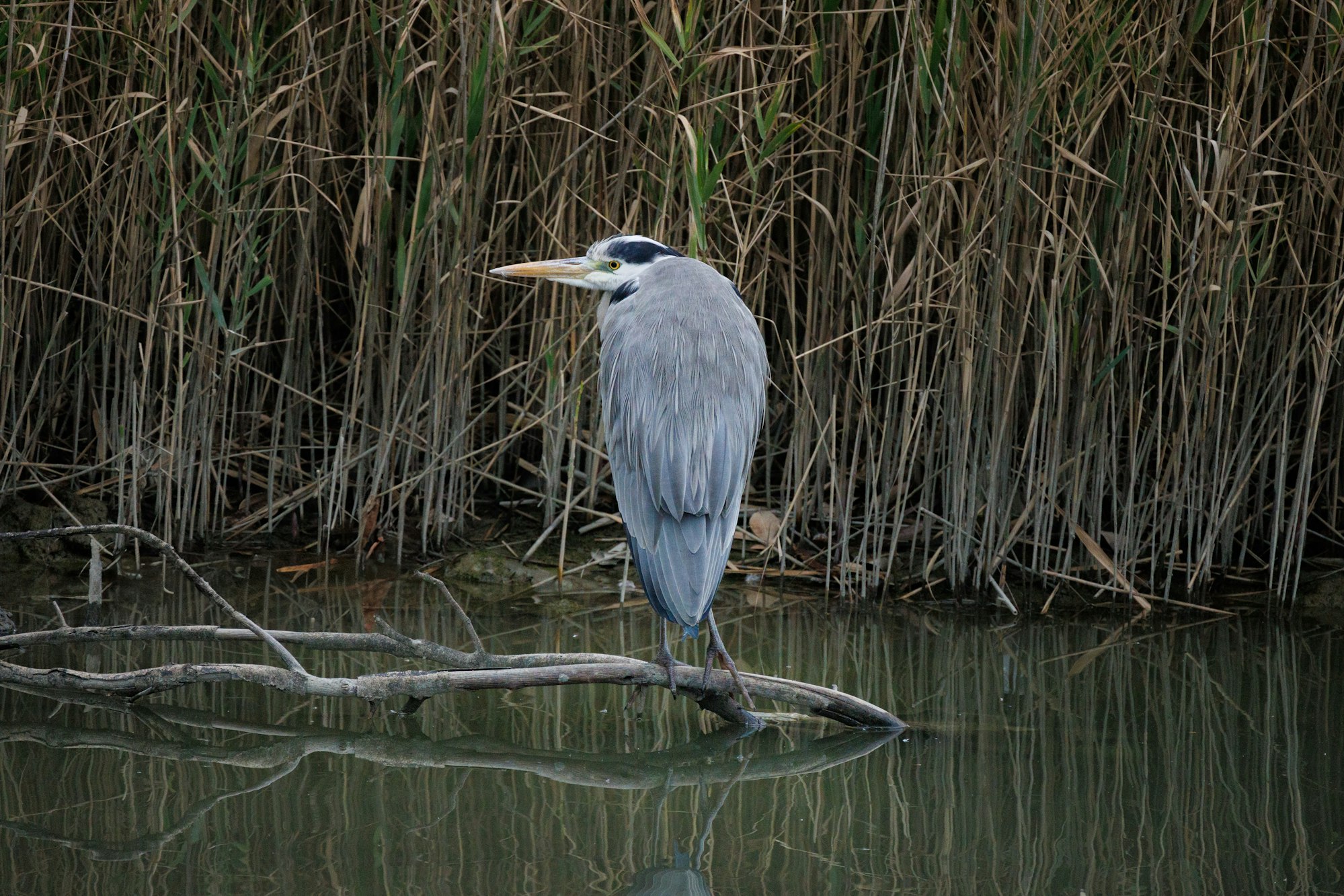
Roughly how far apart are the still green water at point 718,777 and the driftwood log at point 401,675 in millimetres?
112

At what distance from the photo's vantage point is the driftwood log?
110 inches

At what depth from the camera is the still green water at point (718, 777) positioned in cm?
233

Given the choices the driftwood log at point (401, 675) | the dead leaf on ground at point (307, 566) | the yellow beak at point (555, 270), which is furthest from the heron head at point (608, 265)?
the dead leaf on ground at point (307, 566)

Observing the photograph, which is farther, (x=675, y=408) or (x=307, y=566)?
(x=307, y=566)

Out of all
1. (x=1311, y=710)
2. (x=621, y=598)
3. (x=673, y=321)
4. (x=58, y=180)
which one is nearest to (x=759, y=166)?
(x=673, y=321)

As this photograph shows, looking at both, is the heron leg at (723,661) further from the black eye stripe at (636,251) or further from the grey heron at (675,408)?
the black eye stripe at (636,251)

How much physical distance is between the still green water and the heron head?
3.37 ft

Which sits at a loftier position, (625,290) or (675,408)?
(625,290)

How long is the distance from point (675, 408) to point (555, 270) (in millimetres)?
625

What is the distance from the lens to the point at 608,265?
348 cm

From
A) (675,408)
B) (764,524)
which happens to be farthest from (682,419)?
(764,524)

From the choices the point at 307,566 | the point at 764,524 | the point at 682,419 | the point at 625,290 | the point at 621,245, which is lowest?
the point at 307,566

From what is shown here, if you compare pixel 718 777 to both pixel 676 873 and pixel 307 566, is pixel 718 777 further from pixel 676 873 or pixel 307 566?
pixel 307 566

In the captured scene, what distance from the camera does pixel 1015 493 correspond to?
4.20 metres
